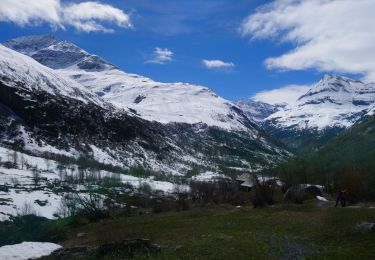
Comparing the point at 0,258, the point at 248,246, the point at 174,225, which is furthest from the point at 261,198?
the point at 0,258

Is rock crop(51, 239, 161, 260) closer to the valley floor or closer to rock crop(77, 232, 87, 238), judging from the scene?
the valley floor

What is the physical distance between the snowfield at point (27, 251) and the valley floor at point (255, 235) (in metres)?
3.15

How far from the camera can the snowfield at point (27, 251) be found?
152 ft

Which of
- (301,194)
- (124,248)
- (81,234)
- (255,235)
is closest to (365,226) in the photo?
(255,235)

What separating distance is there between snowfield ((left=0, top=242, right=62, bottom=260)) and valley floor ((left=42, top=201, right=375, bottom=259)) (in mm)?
3152

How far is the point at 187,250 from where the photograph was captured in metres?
38.6

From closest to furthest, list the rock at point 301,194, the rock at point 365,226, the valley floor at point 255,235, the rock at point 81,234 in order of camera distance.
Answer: the valley floor at point 255,235
the rock at point 365,226
the rock at point 81,234
the rock at point 301,194

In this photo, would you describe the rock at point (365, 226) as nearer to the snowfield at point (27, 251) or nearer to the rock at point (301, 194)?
the rock at point (301, 194)

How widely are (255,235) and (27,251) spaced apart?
81.6ft

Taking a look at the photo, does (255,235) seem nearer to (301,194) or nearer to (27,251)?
(27,251)

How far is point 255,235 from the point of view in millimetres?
43000

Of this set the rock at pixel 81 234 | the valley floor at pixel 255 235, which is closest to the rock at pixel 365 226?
the valley floor at pixel 255 235

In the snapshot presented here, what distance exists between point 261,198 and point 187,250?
32.9 meters

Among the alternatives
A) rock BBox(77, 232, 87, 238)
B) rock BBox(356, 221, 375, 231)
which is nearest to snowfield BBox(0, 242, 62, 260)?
rock BBox(77, 232, 87, 238)
